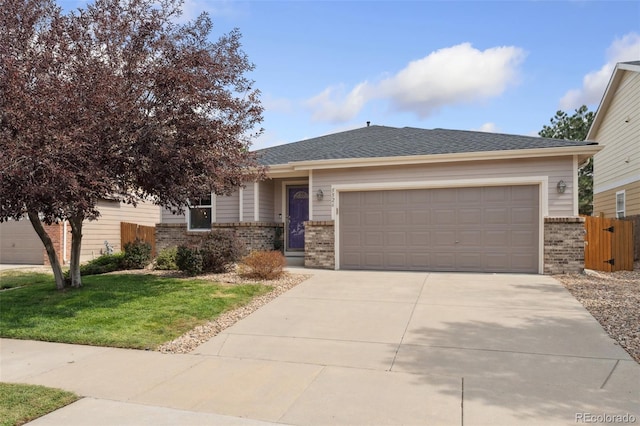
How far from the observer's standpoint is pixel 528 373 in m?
4.72

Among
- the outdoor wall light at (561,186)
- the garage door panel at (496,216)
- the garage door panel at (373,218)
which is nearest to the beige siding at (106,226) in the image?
the garage door panel at (373,218)

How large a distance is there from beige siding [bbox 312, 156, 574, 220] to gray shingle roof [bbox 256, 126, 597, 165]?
37 cm

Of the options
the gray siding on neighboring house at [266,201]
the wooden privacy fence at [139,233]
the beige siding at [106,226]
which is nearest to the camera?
the gray siding on neighboring house at [266,201]

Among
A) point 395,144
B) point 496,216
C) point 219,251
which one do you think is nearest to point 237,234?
point 219,251

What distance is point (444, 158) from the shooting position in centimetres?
1143

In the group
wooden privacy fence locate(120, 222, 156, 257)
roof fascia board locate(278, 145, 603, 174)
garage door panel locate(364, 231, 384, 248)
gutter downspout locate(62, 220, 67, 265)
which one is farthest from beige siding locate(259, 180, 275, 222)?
gutter downspout locate(62, 220, 67, 265)

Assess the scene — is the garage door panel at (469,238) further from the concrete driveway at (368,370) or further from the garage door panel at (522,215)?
the concrete driveway at (368,370)

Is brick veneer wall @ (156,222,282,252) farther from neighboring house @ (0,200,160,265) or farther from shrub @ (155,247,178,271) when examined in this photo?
neighboring house @ (0,200,160,265)

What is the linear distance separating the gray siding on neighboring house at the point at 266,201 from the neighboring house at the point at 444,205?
10.9 inches

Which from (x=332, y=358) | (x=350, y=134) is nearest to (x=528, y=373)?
(x=332, y=358)

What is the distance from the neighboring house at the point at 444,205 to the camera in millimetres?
10789

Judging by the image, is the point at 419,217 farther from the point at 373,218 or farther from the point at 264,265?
the point at 264,265

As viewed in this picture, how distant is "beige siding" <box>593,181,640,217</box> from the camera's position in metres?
14.6

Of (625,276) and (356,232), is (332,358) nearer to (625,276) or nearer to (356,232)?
(356,232)
